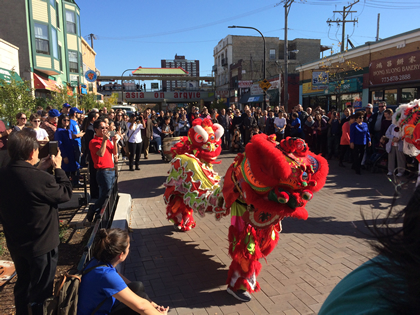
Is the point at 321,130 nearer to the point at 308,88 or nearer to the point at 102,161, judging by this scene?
the point at 102,161

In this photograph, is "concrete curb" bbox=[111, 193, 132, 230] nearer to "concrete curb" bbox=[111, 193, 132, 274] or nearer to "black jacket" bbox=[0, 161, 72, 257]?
"concrete curb" bbox=[111, 193, 132, 274]

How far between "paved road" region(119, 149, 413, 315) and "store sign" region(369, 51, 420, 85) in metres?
10.7

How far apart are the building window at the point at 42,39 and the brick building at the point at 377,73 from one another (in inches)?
686

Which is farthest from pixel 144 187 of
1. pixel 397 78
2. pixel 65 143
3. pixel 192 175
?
pixel 397 78

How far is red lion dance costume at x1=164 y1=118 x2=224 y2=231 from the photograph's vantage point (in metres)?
4.77

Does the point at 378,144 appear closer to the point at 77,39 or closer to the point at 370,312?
the point at 370,312

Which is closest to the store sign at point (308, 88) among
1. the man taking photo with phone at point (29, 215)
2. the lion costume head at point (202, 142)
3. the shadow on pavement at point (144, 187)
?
the shadow on pavement at point (144, 187)

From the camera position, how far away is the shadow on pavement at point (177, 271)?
3.49 metres

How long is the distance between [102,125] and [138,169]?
5.69 metres

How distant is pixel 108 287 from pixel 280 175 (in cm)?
178

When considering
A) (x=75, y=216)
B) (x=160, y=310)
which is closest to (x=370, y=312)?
(x=160, y=310)

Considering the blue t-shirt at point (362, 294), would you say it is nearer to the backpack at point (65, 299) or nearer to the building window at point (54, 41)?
the backpack at point (65, 299)

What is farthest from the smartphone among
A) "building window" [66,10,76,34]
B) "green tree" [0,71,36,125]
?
"building window" [66,10,76,34]

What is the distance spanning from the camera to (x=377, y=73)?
1714cm
